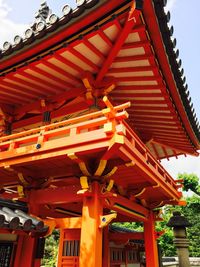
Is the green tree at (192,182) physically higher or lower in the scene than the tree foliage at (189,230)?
higher

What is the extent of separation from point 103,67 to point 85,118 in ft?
5.81

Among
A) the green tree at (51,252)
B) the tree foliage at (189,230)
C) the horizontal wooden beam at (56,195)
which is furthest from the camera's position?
the tree foliage at (189,230)

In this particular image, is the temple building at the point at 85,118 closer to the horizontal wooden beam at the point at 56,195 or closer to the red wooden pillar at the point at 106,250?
the horizontal wooden beam at the point at 56,195

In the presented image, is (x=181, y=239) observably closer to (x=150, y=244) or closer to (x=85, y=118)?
(x=85, y=118)

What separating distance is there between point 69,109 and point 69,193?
3048 mm

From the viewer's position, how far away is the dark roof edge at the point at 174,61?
5.45 meters

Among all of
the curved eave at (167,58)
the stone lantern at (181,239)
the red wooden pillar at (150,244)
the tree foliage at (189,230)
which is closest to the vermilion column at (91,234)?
the stone lantern at (181,239)

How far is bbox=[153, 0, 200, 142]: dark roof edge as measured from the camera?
5452 mm

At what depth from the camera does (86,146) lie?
6000 mm

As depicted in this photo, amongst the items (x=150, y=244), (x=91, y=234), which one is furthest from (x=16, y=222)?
(x=150, y=244)

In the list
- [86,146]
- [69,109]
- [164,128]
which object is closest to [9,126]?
[69,109]

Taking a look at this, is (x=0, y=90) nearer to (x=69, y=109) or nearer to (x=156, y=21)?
(x=69, y=109)

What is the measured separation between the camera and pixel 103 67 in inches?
290

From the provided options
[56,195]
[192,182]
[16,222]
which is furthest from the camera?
[192,182]
